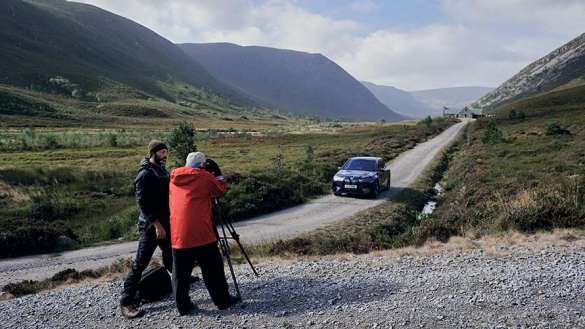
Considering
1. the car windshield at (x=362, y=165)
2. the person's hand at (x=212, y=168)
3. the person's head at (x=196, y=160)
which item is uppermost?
the person's head at (x=196, y=160)

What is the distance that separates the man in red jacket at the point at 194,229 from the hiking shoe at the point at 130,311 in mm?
686

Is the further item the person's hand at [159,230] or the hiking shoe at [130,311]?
the person's hand at [159,230]

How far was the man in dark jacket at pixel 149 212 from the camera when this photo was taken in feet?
24.6

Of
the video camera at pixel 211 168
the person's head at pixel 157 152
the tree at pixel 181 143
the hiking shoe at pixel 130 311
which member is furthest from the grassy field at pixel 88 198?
the video camera at pixel 211 168

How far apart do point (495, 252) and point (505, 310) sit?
332 centimetres

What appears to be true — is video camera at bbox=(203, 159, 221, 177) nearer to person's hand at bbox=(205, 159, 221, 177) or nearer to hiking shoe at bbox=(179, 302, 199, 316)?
person's hand at bbox=(205, 159, 221, 177)

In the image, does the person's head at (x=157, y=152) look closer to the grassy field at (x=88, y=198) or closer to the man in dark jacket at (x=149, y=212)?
the man in dark jacket at (x=149, y=212)

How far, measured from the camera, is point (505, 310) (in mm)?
6590

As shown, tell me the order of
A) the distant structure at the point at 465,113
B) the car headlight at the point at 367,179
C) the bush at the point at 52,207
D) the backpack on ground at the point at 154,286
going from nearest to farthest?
the backpack on ground at the point at 154,286
the bush at the point at 52,207
the car headlight at the point at 367,179
the distant structure at the point at 465,113

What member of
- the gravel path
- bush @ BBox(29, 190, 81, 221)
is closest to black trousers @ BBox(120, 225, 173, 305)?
the gravel path

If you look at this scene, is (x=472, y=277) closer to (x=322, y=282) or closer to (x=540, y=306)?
(x=540, y=306)

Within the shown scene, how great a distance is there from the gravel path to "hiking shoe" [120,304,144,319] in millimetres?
105

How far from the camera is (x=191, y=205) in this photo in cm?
704

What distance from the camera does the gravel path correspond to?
6.54 meters
